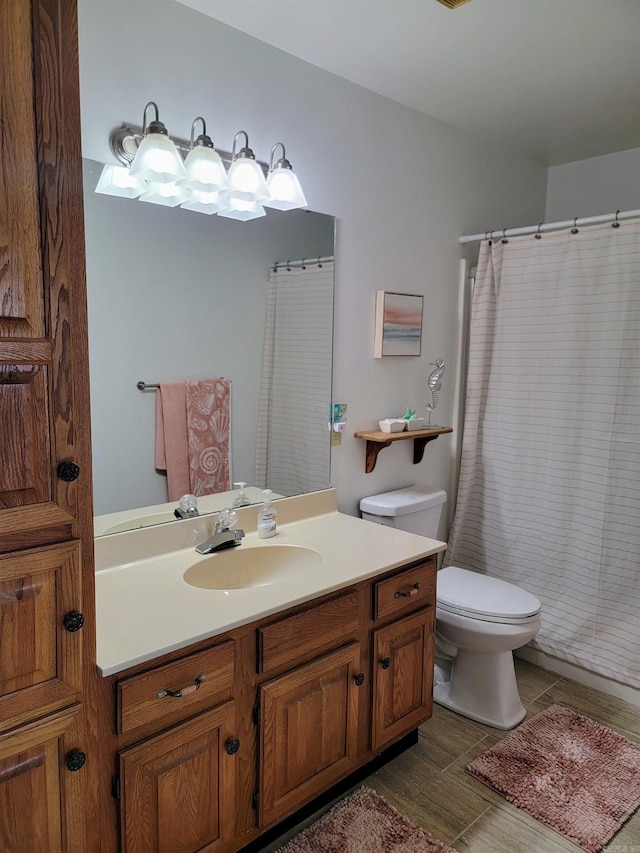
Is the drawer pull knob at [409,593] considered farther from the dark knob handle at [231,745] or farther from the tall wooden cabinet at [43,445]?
the tall wooden cabinet at [43,445]

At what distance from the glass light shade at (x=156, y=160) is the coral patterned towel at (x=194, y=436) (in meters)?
0.61

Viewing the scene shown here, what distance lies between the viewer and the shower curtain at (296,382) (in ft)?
6.91

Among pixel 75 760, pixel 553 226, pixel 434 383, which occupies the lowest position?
pixel 75 760

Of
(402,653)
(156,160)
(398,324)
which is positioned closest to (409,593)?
(402,653)

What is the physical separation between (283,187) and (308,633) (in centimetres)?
143

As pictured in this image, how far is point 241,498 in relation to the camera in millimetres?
2035

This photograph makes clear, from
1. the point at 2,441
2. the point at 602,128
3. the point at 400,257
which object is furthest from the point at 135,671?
the point at 602,128

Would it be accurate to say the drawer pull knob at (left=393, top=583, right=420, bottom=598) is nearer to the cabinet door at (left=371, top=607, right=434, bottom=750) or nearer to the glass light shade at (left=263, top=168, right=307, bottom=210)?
the cabinet door at (left=371, top=607, right=434, bottom=750)

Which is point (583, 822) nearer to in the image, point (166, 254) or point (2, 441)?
point (2, 441)

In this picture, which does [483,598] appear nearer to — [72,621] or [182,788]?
[182,788]

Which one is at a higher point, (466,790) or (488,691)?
(488,691)

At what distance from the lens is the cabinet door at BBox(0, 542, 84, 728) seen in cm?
104

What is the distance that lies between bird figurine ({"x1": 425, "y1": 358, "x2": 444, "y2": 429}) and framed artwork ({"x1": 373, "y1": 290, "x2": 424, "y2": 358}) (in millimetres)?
149

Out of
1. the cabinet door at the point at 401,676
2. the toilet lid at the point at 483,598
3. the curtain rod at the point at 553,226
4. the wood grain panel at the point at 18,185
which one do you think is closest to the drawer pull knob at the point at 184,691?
the cabinet door at the point at 401,676
